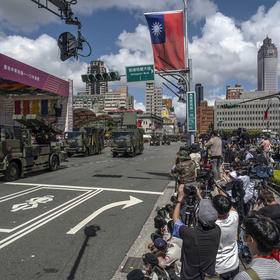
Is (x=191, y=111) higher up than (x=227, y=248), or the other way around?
(x=191, y=111)

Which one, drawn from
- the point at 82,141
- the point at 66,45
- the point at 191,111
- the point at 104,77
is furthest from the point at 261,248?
the point at 82,141

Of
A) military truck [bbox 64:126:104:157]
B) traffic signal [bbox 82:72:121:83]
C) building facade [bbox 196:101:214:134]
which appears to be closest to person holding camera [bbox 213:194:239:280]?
traffic signal [bbox 82:72:121:83]

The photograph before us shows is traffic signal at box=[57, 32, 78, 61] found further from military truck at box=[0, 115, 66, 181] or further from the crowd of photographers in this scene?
military truck at box=[0, 115, 66, 181]

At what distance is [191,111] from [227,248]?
850 cm

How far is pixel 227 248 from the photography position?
3133mm

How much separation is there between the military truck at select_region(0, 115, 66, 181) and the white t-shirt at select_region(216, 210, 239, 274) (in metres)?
10.5

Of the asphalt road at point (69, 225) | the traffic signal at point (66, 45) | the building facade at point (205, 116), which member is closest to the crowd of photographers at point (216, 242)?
the asphalt road at point (69, 225)

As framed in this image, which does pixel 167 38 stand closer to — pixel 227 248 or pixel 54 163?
pixel 54 163

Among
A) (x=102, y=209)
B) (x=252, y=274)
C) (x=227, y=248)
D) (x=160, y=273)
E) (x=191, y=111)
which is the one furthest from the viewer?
(x=191, y=111)

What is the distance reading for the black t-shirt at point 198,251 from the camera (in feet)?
8.36

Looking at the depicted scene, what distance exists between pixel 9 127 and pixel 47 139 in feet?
10.3

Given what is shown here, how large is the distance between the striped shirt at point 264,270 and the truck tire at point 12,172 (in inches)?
460

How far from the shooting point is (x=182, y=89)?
12.6 m

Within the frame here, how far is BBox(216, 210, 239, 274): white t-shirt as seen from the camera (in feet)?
10.1
